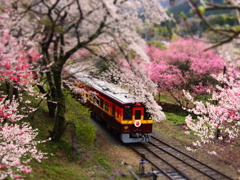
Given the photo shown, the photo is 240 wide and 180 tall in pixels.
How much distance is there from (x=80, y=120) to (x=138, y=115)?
287 cm

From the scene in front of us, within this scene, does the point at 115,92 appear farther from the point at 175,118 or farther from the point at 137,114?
the point at 175,118

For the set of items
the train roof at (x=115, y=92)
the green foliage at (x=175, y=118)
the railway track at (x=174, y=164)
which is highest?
the train roof at (x=115, y=92)

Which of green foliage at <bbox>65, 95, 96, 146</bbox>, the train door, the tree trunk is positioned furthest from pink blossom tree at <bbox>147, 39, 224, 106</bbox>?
the tree trunk

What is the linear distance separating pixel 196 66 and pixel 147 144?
11683 millimetres

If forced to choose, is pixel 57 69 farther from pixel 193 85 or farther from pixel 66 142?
pixel 193 85

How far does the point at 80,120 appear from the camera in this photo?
1230cm

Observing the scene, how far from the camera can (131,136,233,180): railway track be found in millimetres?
9805

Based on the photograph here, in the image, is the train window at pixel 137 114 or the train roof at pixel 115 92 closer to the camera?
the train roof at pixel 115 92

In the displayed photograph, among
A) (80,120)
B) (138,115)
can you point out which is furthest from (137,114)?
(80,120)

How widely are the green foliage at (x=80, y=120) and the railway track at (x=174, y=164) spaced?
2.35 meters

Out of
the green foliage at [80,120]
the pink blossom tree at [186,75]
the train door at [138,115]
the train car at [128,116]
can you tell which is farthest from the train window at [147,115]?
the pink blossom tree at [186,75]

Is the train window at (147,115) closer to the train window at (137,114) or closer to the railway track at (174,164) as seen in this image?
the train window at (137,114)

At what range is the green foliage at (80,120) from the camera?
38.6 feet

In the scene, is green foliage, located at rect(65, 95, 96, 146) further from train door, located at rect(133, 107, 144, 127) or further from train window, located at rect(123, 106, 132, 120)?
train door, located at rect(133, 107, 144, 127)
